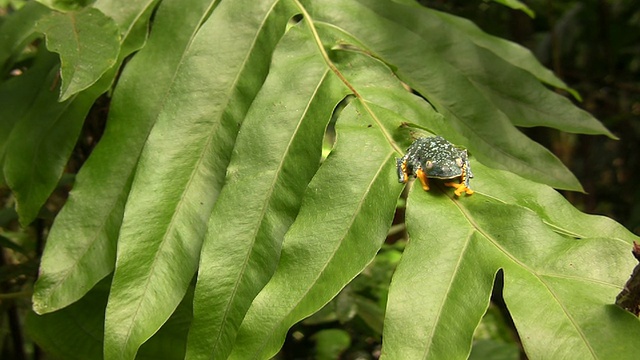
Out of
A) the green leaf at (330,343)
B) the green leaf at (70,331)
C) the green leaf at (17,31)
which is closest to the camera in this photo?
the green leaf at (70,331)

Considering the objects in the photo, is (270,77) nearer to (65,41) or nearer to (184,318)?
(65,41)

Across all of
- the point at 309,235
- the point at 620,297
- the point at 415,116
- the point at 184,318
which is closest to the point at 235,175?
the point at 309,235

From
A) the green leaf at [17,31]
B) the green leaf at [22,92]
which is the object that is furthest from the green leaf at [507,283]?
the green leaf at [17,31]

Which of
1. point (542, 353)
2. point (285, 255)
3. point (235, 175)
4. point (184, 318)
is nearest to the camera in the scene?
point (542, 353)

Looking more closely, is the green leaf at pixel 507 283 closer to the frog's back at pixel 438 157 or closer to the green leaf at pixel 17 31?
the frog's back at pixel 438 157

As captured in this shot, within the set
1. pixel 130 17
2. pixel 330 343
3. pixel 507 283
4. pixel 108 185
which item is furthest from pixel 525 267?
pixel 330 343

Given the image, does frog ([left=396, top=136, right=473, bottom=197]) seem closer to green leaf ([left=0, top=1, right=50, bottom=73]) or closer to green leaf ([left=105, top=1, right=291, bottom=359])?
green leaf ([left=105, top=1, right=291, bottom=359])
